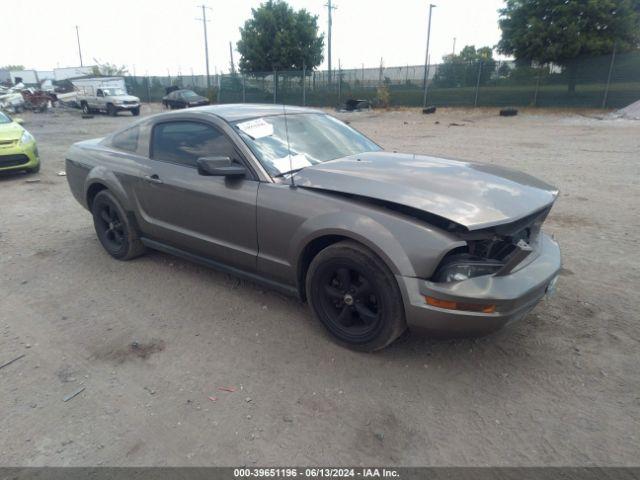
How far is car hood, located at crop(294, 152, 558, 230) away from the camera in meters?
2.62

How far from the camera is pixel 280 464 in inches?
85.7

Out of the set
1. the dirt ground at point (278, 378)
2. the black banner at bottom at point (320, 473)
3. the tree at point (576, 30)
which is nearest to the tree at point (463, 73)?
the tree at point (576, 30)

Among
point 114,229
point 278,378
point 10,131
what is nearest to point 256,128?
point 278,378

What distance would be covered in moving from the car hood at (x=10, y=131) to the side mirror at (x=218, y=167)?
749 cm

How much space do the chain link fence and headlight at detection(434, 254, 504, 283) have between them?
22267 millimetres

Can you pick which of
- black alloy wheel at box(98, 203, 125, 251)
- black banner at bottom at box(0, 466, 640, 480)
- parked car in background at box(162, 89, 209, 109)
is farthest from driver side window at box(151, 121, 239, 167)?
parked car in background at box(162, 89, 209, 109)

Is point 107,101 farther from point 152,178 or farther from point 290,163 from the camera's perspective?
point 290,163

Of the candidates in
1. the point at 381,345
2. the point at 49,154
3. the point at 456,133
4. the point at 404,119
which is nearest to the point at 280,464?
the point at 381,345

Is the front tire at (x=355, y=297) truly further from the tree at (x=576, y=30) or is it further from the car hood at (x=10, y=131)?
the tree at (x=576, y=30)

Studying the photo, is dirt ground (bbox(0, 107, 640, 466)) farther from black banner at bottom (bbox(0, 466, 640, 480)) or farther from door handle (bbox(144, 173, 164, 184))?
door handle (bbox(144, 173, 164, 184))

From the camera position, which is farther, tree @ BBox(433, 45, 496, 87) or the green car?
tree @ BBox(433, 45, 496, 87)

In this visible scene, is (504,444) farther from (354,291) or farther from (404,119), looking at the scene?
(404,119)

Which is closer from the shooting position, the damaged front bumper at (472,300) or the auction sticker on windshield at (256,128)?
the damaged front bumper at (472,300)

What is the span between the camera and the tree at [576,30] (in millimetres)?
21641
